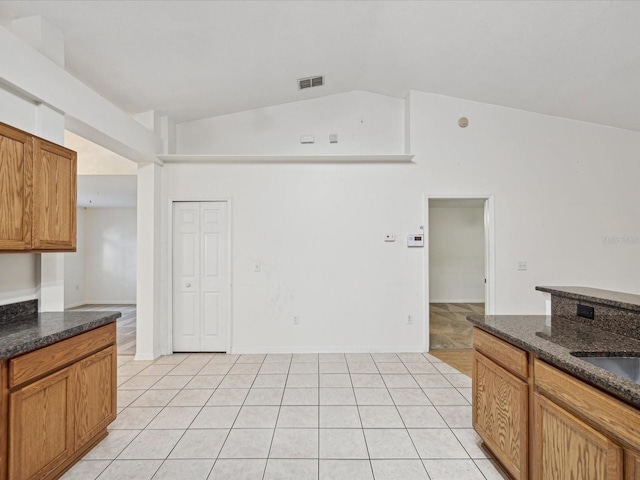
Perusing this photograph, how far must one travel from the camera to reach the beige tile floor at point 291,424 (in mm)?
1945

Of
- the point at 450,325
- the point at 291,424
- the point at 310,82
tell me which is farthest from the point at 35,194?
the point at 450,325

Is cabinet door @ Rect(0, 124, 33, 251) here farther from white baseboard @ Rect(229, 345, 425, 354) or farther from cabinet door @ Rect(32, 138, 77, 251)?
white baseboard @ Rect(229, 345, 425, 354)

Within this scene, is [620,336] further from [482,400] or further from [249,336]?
[249,336]

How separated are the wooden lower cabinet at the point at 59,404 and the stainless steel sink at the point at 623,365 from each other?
2.81 metres

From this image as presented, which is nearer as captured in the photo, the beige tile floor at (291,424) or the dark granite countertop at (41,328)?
the dark granite countertop at (41,328)

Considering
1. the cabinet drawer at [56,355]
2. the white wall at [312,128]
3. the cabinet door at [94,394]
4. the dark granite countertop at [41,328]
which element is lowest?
the cabinet door at [94,394]

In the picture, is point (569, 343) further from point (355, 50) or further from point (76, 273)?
point (76, 273)

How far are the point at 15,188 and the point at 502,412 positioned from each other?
326 centimetres

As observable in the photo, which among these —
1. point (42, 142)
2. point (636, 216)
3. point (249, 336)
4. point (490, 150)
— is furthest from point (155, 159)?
point (636, 216)

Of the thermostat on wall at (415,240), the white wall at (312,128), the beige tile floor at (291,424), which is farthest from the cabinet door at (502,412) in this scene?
the white wall at (312,128)

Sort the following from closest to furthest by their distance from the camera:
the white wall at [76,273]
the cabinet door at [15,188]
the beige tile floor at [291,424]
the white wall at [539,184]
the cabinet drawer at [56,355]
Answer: the cabinet drawer at [56,355] < the cabinet door at [15,188] < the beige tile floor at [291,424] < the white wall at [539,184] < the white wall at [76,273]

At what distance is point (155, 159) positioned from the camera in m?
3.90

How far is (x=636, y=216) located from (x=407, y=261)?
3003 millimetres

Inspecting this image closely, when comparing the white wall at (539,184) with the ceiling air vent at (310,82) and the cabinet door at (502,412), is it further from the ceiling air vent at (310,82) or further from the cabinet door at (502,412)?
the cabinet door at (502,412)
